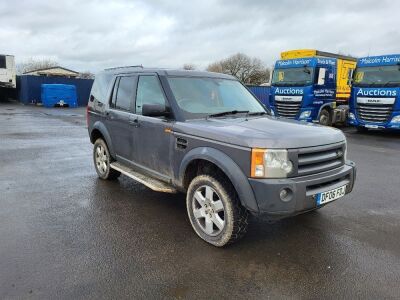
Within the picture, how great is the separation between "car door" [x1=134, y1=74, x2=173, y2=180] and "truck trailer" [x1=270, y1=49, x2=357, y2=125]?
10.8 m

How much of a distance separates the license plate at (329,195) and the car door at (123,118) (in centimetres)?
268

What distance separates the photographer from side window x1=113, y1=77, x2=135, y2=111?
17.6ft

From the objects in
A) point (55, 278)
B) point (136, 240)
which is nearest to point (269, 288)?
point (136, 240)

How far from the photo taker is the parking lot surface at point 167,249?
3.16 metres

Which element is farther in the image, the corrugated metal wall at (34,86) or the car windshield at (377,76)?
the corrugated metal wall at (34,86)

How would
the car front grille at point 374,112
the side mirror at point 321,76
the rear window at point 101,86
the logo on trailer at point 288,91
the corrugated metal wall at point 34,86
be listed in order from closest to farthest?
the rear window at point 101,86 < the car front grille at point 374,112 < the side mirror at point 321,76 < the logo on trailer at point 288,91 < the corrugated metal wall at point 34,86

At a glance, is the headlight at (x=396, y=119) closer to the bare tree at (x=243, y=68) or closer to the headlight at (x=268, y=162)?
the headlight at (x=268, y=162)

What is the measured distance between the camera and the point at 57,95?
91.0ft

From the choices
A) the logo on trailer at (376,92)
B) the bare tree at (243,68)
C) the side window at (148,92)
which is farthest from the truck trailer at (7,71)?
the bare tree at (243,68)

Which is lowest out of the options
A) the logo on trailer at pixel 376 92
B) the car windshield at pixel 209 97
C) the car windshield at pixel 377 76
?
the car windshield at pixel 209 97

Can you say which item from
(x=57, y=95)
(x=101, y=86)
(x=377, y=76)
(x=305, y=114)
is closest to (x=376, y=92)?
(x=377, y=76)

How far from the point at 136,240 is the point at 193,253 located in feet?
2.37

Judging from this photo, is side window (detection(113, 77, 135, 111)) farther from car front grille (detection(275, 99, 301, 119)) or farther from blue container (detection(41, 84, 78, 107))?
blue container (detection(41, 84, 78, 107))

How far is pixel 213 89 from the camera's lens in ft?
16.3
